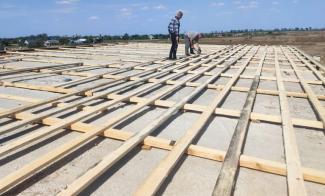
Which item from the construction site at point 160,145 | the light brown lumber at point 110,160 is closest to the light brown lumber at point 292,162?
the construction site at point 160,145

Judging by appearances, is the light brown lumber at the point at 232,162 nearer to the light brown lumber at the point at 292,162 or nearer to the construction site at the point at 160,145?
the construction site at the point at 160,145

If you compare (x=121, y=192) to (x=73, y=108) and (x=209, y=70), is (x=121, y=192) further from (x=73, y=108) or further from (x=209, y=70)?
(x=209, y=70)

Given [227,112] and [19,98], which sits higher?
[19,98]

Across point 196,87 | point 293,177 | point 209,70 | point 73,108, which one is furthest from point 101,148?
point 209,70

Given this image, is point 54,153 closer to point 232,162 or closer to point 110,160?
point 110,160

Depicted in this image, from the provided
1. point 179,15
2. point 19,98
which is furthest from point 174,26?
point 19,98

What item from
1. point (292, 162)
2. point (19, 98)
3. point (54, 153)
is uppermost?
point (19, 98)

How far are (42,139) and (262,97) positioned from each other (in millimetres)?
3246

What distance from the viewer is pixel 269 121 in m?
3.29

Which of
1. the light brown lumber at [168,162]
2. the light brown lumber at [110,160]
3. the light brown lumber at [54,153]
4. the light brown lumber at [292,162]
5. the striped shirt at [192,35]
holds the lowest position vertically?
the light brown lumber at [292,162]

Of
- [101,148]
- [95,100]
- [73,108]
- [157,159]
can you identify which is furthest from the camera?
[95,100]

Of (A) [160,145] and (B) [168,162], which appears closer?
(B) [168,162]

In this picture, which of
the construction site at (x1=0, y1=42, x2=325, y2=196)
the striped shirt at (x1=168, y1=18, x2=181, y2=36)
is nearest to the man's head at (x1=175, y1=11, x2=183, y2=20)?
the striped shirt at (x1=168, y1=18, x2=181, y2=36)

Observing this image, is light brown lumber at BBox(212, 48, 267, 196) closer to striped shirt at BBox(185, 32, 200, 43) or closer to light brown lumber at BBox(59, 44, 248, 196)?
light brown lumber at BBox(59, 44, 248, 196)
